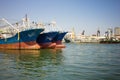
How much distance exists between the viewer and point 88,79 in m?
13.1

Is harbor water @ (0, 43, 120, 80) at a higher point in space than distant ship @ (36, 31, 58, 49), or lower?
lower

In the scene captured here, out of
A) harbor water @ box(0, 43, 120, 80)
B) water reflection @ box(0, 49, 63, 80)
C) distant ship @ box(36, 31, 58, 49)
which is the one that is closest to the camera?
harbor water @ box(0, 43, 120, 80)

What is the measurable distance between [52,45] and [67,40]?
12380 cm

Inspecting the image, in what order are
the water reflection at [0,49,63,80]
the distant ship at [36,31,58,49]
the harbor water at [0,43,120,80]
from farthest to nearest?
the distant ship at [36,31,58,49] < the water reflection at [0,49,63,80] < the harbor water at [0,43,120,80]

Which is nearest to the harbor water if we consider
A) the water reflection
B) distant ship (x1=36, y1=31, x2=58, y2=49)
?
the water reflection

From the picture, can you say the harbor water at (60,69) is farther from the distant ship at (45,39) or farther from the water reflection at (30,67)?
the distant ship at (45,39)

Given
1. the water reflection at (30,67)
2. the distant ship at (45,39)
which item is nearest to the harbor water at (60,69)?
the water reflection at (30,67)

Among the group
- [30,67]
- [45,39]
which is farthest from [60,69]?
[45,39]

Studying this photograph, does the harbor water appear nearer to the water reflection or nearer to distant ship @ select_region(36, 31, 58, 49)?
the water reflection

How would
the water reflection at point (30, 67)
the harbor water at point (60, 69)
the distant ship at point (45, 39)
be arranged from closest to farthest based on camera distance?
1. the harbor water at point (60, 69)
2. the water reflection at point (30, 67)
3. the distant ship at point (45, 39)

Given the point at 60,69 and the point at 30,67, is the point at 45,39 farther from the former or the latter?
the point at 60,69

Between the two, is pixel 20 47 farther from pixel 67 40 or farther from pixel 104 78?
pixel 67 40

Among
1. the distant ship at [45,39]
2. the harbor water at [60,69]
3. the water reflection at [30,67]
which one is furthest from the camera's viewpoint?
the distant ship at [45,39]

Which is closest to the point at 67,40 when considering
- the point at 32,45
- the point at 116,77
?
the point at 32,45
